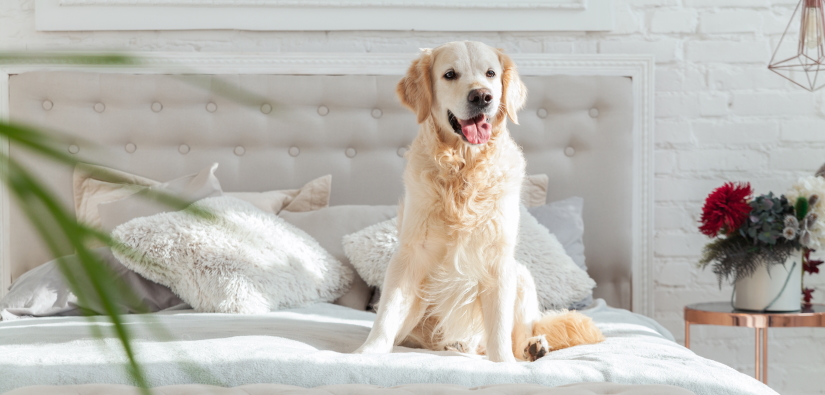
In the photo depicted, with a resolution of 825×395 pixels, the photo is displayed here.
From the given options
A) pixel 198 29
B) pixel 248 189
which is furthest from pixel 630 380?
pixel 198 29

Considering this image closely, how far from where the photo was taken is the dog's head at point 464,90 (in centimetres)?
142

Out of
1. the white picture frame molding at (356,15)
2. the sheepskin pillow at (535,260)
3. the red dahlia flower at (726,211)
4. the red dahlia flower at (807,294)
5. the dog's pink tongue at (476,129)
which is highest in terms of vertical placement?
the white picture frame molding at (356,15)

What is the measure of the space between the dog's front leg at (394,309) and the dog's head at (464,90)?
322mm

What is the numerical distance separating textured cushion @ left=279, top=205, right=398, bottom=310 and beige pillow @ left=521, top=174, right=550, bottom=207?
505 mm

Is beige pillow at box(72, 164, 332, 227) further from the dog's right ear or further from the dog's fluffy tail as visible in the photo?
the dog's fluffy tail

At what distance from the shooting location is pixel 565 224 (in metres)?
2.23

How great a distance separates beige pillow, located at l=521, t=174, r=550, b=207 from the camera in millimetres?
2354

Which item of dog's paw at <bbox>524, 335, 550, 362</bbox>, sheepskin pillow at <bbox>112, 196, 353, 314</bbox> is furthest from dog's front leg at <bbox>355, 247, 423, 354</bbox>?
sheepskin pillow at <bbox>112, 196, 353, 314</bbox>

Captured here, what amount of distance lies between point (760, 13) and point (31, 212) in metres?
2.95

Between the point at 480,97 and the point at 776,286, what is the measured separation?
135 cm

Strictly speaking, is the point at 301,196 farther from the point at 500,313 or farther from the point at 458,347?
the point at 500,313

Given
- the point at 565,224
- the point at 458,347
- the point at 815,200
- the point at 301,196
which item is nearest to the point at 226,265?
the point at 301,196

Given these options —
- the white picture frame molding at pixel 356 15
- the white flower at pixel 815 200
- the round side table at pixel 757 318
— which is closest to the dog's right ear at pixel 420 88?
the white picture frame molding at pixel 356 15

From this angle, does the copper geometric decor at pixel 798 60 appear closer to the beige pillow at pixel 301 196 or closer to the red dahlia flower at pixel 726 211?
the red dahlia flower at pixel 726 211
